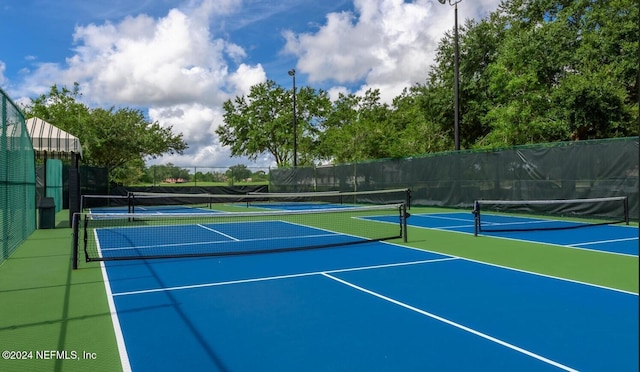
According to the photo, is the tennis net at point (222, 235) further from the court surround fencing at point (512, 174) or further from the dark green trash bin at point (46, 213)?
the court surround fencing at point (512, 174)

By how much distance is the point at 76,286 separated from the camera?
21.0ft

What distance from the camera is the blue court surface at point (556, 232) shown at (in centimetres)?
980

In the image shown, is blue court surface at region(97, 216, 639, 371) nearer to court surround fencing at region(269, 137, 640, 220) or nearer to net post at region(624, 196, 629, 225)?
court surround fencing at region(269, 137, 640, 220)

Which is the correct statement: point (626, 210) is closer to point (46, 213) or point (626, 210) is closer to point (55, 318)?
point (55, 318)

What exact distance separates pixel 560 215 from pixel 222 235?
11.5 m

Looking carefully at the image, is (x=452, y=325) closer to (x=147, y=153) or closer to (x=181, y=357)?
(x=181, y=357)

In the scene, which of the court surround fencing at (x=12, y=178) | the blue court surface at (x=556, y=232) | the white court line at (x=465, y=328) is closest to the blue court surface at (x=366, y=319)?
the white court line at (x=465, y=328)

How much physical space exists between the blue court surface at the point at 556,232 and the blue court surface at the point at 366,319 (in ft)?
12.0

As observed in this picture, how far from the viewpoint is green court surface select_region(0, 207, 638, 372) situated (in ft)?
13.0

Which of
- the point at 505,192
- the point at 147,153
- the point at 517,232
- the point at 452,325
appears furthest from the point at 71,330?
the point at 147,153

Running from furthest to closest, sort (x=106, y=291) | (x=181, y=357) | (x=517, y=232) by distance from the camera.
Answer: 1. (x=517, y=232)
2. (x=106, y=291)
3. (x=181, y=357)

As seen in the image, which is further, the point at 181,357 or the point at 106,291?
the point at 106,291

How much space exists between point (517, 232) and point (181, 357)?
1038 centimetres

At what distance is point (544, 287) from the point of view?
20.3 feet
